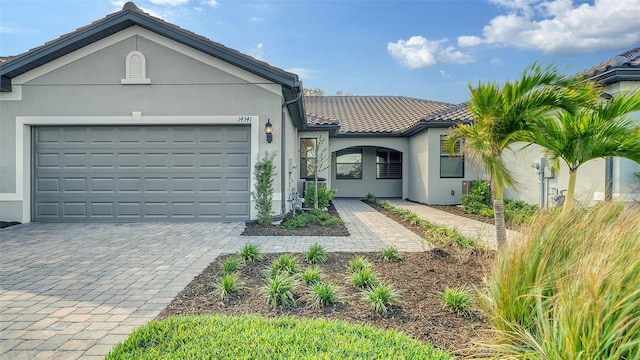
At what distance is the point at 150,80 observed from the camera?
8422mm

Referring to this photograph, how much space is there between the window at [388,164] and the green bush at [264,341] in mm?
14601

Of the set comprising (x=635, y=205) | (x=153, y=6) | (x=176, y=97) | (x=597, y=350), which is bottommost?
(x=597, y=350)

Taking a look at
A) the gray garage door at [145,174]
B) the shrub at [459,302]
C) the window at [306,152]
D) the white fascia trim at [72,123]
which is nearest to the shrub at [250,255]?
the shrub at [459,302]

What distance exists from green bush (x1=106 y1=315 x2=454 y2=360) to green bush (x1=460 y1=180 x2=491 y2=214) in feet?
31.2

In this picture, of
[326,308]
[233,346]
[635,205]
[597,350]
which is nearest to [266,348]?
[233,346]

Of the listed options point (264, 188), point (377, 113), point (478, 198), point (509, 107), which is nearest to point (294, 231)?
point (264, 188)

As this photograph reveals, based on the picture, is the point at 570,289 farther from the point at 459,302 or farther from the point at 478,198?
the point at 478,198

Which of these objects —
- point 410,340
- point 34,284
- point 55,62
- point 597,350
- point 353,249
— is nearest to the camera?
point 597,350

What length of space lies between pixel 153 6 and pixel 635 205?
36.1 feet

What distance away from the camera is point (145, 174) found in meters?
8.77

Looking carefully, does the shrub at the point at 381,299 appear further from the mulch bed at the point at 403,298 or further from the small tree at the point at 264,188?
the small tree at the point at 264,188

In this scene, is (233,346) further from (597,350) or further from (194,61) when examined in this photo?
(194,61)

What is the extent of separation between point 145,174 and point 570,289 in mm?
9036

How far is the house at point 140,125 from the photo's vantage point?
823cm
